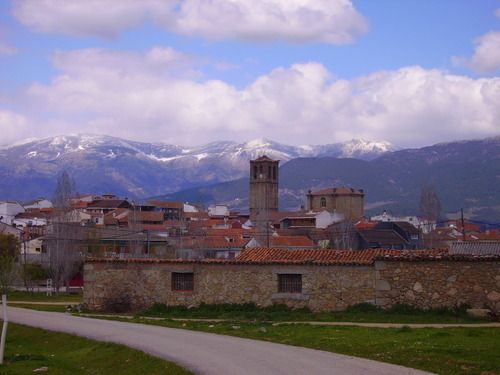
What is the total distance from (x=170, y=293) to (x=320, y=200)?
129 metres

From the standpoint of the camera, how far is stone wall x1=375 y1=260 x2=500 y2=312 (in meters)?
27.2

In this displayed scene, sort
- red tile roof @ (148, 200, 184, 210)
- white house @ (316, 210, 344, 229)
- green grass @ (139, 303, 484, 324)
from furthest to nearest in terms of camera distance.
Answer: red tile roof @ (148, 200, 184, 210) < white house @ (316, 210, 344, 229) < green grass @ (139, 303, 484, 324)

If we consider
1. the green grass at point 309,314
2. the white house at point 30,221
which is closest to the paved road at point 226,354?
the green grass at point 309,314

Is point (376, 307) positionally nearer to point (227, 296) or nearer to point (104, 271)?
point (227, 296)

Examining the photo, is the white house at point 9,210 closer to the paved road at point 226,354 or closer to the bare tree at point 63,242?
the bare tree at point 63,242

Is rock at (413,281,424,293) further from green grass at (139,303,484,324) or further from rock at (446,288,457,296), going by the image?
rock at (446,288,457,296)

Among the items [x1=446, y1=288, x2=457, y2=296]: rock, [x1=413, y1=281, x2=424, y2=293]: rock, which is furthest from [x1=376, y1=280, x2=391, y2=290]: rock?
[x1=446, y1=288, x2=457, y2=296]: rock

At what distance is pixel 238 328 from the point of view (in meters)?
25.0

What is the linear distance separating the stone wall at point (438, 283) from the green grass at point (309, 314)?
329 millimetres

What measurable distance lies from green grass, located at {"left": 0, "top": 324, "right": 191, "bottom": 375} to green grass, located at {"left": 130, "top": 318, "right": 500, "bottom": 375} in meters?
3.83

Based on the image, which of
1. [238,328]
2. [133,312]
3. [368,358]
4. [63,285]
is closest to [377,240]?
[63,285]

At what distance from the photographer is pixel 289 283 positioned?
30312 millimetres

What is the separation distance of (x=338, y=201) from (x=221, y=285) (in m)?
127

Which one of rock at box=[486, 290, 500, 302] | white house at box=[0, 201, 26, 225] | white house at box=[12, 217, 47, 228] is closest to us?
rock at box=[486, 290, 500, 302]
